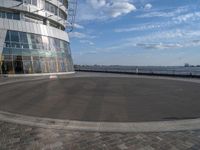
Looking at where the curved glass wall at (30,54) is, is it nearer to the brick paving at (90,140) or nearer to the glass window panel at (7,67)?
the glass window panel at (7,67)

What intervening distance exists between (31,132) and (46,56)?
30.6m

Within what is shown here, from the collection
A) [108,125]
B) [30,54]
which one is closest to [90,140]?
[108,125]

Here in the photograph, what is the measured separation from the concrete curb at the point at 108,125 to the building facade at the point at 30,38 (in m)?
25.1

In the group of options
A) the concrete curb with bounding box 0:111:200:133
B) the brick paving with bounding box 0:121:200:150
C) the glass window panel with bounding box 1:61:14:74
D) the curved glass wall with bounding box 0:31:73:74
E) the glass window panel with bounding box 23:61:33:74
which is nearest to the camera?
the brick paving with bounding box 0:121:200:150

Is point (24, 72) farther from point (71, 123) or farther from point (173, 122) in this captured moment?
point (173, 122)

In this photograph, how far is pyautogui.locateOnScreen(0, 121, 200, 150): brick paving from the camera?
5.64 meters

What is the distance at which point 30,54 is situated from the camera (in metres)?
33.0

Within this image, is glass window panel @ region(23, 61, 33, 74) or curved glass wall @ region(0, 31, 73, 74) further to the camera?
glass window panel @ region(23, 61, 33, 74)

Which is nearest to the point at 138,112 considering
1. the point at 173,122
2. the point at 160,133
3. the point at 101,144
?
the point at 173,122

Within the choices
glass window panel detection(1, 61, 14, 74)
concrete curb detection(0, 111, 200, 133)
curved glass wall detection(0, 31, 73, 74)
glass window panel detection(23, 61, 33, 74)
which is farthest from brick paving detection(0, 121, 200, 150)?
glass window panel detection(23, 61, 33, 74)

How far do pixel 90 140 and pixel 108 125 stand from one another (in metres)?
1.58

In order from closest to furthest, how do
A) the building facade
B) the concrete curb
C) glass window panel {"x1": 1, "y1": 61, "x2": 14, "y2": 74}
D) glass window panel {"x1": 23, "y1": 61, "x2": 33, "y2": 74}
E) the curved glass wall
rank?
the concrete curb → glass window panel {"x1": 1, "y1": 61, "x2": 14, "y2": 74} → the curved glass wall → the building facade → glass window panel {"x1": 23, "y1": 61, "x2": 33, "y2": 74}

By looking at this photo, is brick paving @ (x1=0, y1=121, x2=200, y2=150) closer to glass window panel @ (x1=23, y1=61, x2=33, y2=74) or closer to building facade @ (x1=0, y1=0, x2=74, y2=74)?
building facade @ (x1=0, y1=0, x2=74, y2=74)

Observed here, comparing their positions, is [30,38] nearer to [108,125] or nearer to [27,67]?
[27,67]
